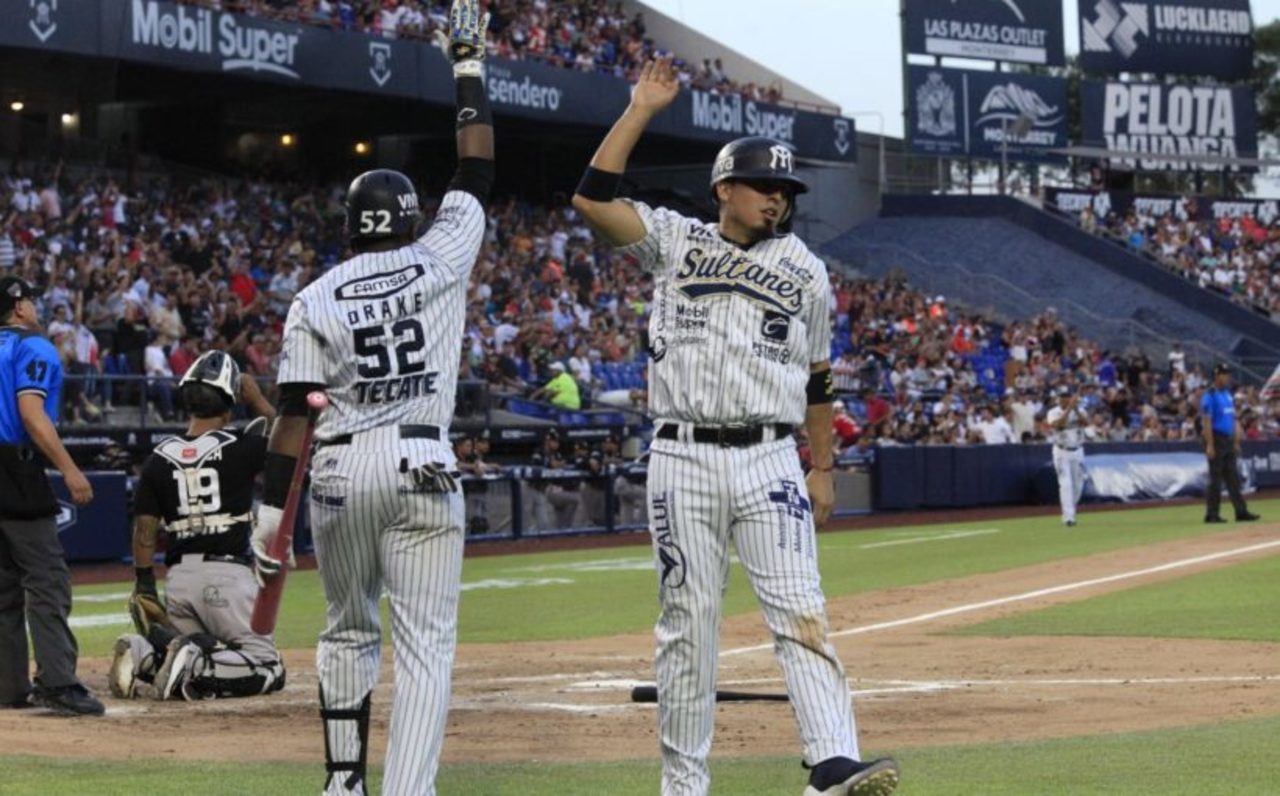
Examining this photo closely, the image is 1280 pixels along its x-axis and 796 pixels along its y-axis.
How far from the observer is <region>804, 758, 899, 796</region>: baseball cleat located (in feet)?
20.6

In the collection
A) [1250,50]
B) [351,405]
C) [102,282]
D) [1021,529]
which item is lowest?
[1021,529]

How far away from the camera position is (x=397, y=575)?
6.80 metres

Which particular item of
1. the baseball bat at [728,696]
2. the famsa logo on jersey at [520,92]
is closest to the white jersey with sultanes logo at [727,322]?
the baseball bat at [728,696]

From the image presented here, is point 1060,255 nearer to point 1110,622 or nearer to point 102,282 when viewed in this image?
point 102,282

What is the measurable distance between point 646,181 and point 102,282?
22.5 metres

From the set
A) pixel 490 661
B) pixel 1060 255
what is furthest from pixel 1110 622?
pixel 1060 255

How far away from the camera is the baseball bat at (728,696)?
10266mm

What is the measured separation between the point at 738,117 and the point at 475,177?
36794 millimetres

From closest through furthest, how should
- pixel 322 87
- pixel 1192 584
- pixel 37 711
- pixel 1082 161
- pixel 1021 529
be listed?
pixel 37 711, pixel 1192 584, pixel 1021 529, pixel 322 87, pixel 1082 161

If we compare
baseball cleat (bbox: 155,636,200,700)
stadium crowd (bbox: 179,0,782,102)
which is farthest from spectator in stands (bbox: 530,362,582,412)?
baseball cleat (bbox: 155,636,200,700)

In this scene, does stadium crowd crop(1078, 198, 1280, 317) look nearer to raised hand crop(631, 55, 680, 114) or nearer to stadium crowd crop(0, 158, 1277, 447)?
stadium crowd crop(0, 158, 1277, 447)

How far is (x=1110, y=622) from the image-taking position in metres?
15.6

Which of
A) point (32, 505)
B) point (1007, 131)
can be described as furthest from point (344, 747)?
point (1007, 131)

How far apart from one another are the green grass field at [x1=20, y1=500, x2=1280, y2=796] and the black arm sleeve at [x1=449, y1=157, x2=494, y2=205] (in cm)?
232
